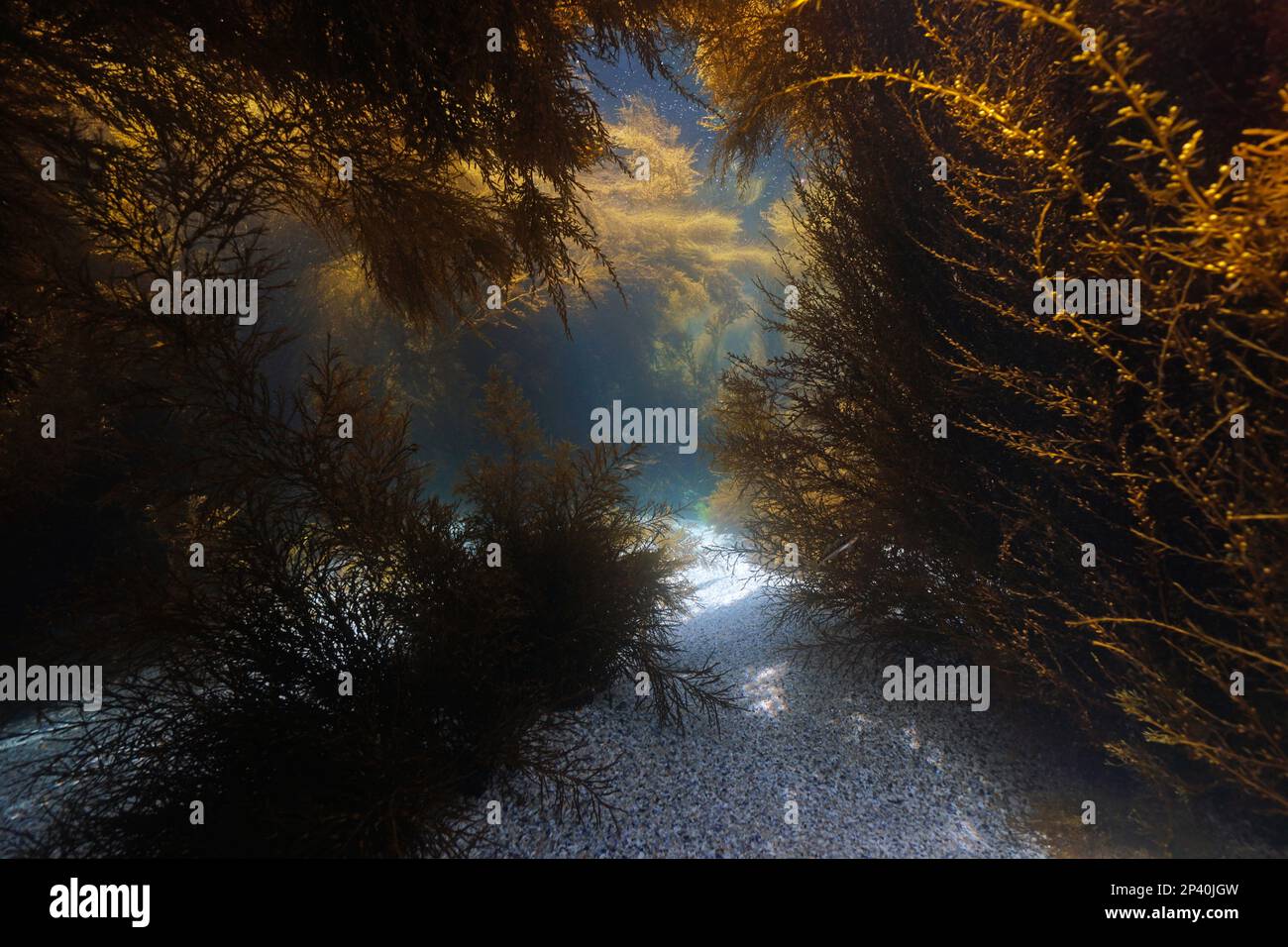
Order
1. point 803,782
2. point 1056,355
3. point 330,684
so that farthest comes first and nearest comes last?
point 803,782
point 1056,355
point 330,684

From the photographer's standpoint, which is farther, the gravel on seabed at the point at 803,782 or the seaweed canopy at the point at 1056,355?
the gravel on seabed at the point at 803,782

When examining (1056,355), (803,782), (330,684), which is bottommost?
(803,782)

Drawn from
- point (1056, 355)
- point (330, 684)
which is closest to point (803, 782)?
point (330, 684)

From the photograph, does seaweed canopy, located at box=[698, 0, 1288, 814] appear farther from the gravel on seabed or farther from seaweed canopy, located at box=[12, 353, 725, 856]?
seaweed canopy, located at box=[12, 353, 725, 856]

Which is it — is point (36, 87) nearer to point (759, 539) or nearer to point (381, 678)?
point (381, 678)

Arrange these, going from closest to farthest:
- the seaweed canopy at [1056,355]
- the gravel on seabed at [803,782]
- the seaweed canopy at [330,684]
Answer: the seaweed canopy at [1056,355] → the seaweed canopy at [330,684] → the gravel on seabed at [803,782]

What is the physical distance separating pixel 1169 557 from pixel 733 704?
2682mm

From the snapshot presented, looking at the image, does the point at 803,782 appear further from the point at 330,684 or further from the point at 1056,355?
the point at 1056,355

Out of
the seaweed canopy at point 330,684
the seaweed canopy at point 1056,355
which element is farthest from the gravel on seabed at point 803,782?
the seaweed canopy at point 1056,355

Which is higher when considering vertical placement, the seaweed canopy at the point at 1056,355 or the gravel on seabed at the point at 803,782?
the seaweed canopy at the point at 1056,355

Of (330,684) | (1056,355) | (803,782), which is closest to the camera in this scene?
(330,684)

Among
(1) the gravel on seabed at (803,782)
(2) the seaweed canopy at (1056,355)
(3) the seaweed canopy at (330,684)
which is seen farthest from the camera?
(1) the gravel on seabed at (803,782)

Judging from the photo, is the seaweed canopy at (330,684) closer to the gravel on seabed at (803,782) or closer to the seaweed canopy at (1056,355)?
the gravel on seabed at (803,782)
